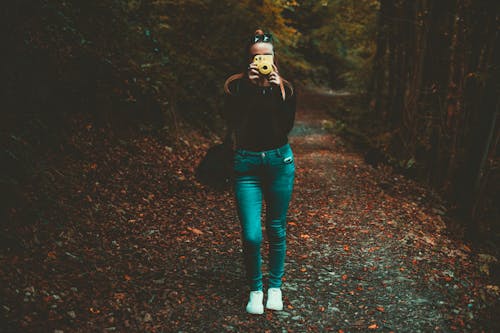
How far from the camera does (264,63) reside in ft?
11.1

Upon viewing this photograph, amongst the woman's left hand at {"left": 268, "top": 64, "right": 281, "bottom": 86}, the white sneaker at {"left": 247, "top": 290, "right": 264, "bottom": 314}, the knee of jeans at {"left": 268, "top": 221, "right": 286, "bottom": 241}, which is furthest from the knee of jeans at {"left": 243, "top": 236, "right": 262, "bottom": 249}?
the woman's left hand at {"left": 268, "top": 64, "right": 281, "bottom": 86}

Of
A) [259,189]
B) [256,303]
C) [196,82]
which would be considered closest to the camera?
[259,189]

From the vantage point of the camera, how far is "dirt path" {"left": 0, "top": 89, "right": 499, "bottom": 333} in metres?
3.83

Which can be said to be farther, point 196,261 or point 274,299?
point 196,261

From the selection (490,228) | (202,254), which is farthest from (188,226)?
(490,228)

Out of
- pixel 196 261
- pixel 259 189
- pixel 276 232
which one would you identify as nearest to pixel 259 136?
pixel 259 189

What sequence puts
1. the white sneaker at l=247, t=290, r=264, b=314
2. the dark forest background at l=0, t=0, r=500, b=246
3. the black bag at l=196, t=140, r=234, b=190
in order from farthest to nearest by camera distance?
the dark forest background at l=0, t=0, r=500, b=246 < the white sneaker at l=247, t=290, r=264, b=314 < the black bag at l=196, t=140, r=234, b=190

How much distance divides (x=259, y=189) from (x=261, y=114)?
628 mm

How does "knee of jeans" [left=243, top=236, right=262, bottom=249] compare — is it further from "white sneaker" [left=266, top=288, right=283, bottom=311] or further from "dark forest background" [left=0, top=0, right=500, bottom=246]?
"dark forest background" [left=0, top=0, right=500, bottom=246]

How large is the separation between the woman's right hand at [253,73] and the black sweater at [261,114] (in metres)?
0.04

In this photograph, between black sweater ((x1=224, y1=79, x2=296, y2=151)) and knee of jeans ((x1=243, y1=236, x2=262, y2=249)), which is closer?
black sweater ((x1=224, y1=79, x2=296, y2=151))

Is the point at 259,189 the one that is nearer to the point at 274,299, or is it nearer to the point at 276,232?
the point at 276,232

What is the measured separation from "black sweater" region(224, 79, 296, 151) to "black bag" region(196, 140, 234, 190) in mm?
301

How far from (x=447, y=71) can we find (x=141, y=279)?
7.09m
